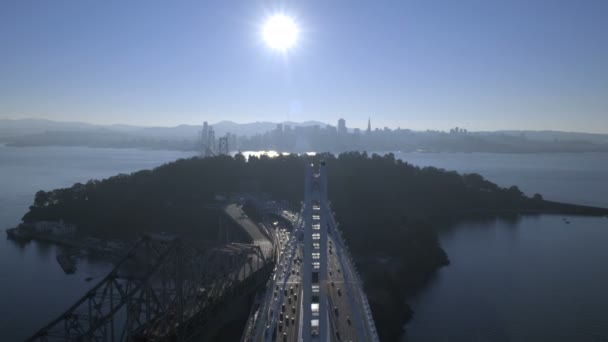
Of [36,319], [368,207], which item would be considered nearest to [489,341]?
[36,319]

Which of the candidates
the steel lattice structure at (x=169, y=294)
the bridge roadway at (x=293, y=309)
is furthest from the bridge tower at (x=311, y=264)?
the steel lattice structure at (x=169, y=294)

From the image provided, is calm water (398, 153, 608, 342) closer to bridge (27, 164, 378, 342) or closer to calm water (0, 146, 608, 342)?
calm water (0, 146, 608, 342)

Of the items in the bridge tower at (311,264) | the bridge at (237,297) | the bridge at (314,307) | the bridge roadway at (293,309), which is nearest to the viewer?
the bridge tower at (311,264)

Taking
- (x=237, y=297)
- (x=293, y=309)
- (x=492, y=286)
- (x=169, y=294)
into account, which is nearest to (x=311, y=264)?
(x=293, y=309)

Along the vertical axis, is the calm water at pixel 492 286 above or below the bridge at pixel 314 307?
below

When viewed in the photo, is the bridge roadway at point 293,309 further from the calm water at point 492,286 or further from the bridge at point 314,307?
the calm water at point 492,286

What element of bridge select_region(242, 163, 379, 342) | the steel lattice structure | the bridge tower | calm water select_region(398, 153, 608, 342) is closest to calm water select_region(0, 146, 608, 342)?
calm water select_region(398, 153, 608, 342)

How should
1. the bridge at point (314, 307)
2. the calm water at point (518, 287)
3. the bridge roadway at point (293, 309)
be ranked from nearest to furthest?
the bridge at point (314, 307) < the bridge roadway at point (293, 309) < the calm water at point (518, 287)
